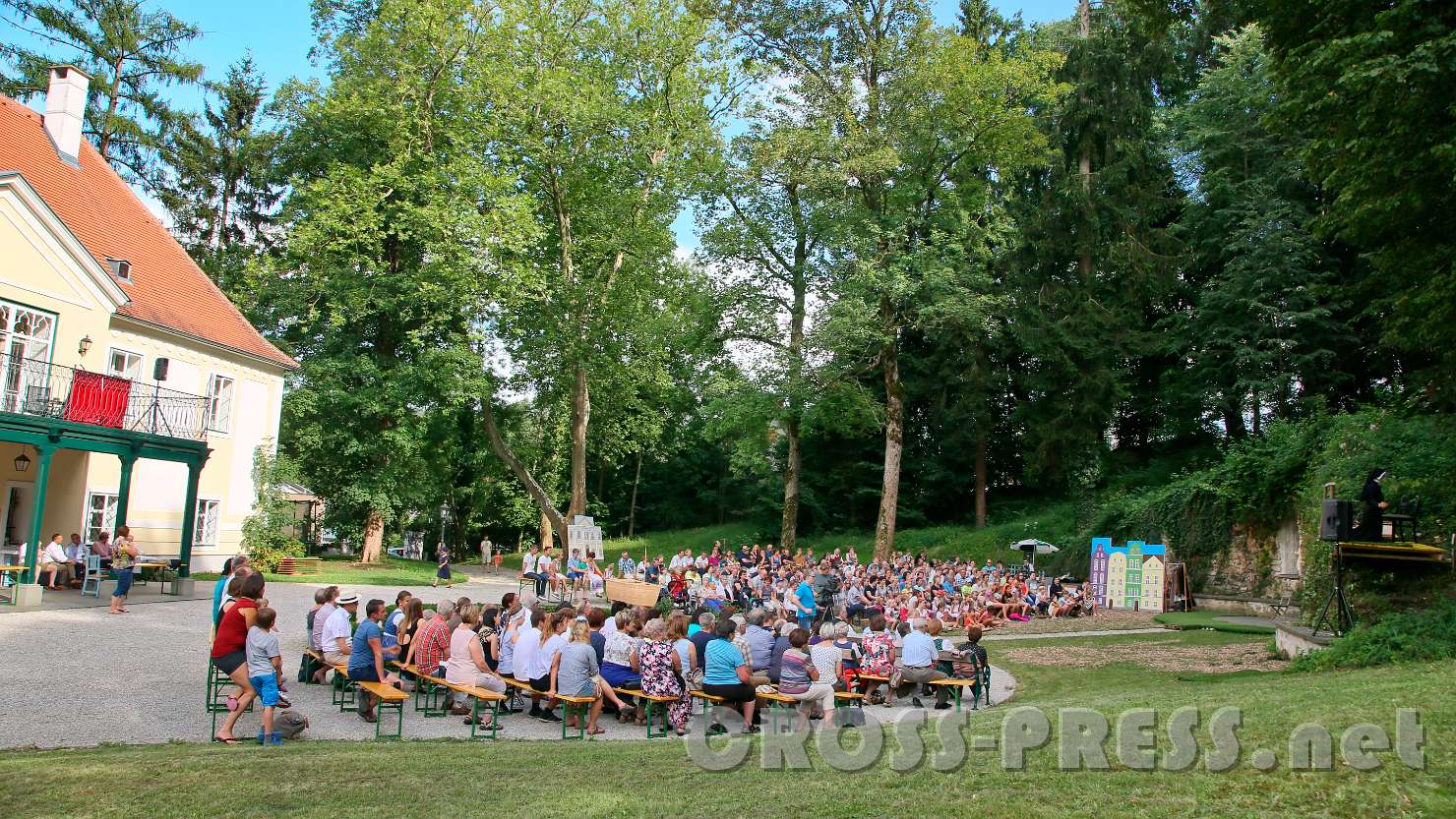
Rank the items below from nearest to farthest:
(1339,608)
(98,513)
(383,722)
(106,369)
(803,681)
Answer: (383,722) → (803,681) → (1339,608) → (106,369) → (98,513)

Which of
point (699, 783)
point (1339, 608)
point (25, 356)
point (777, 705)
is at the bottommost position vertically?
point (777, 705)

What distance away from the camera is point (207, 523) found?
25594 millimetres

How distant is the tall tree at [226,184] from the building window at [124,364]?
11.1 metres

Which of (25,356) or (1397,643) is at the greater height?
(25,356)

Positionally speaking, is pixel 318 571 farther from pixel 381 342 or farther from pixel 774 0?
pixel 774 0

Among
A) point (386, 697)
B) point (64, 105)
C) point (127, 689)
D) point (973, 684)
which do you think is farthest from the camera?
point (64, 105)

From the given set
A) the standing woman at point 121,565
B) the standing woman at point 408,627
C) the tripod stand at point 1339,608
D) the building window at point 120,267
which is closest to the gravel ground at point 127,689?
the standing woman at point 121,565

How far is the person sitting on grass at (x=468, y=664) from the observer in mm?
9820

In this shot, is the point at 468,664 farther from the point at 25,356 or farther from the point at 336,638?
the point at 25,356

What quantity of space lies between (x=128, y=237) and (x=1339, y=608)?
1056 inches

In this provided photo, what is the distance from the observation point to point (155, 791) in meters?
6.06

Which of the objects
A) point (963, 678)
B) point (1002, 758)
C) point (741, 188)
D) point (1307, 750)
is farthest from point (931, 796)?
point (741, 188)

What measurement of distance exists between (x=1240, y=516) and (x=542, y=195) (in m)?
23.3

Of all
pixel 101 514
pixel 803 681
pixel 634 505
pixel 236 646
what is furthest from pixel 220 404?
pixel 634 505
